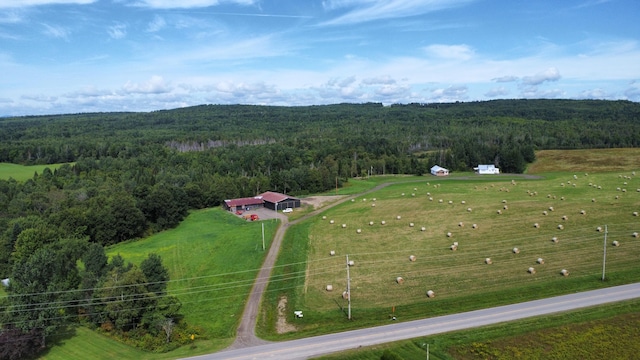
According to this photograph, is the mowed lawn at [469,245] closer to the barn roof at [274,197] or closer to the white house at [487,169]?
the barn roof at [274,197]

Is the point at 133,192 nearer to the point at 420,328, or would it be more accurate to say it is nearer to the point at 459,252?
the point at 459,252

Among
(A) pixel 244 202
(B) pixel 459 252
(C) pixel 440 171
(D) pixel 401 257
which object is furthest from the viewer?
(C) pixel 440 171

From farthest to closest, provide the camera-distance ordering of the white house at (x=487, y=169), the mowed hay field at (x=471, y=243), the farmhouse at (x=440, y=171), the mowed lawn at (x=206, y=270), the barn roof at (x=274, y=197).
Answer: the farmhouse at (x=440, y=171) → the white house at (x=487, y=169) → the barn roof at (x=274, y=197) → the mowed hay field at (x=471, y=243) → the mowed lawn at (x=206, y=270)

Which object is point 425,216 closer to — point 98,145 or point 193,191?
point 193,191

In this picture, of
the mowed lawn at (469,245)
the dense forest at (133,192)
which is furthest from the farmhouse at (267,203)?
the mowed lawn at (469,245)

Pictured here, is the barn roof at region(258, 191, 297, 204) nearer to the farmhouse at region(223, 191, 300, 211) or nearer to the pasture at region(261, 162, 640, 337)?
the farmhouse at region(223, 191, 300, 211)

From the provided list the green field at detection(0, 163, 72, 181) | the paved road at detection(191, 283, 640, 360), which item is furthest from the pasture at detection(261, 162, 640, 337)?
the green field at detection(0, 163, 72, 181)

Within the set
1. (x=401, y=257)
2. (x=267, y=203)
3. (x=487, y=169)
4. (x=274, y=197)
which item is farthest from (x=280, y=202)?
(x=487, y=169)

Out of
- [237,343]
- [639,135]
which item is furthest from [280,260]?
[639,135]
